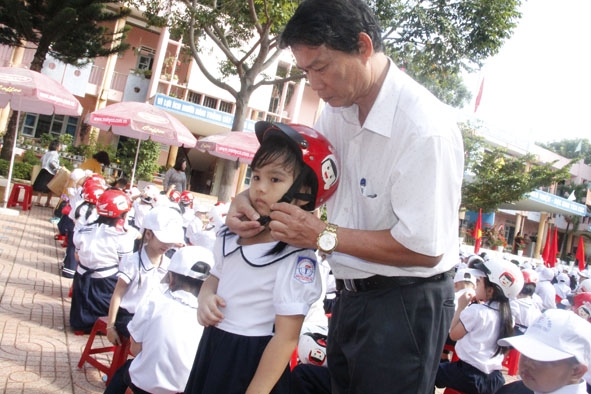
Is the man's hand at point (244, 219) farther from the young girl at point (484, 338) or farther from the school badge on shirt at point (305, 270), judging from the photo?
the young girl at point (484, 338)

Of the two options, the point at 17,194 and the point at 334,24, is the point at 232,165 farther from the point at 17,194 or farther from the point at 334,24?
the point at 334,24

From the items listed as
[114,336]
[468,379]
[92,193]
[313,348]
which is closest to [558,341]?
[313,348]

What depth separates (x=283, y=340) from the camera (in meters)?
1.91

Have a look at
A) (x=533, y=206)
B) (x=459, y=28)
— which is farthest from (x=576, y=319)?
(x=533, y=206)

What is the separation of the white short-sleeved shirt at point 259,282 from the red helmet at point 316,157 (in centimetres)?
23

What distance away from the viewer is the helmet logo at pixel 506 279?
4.49 metres

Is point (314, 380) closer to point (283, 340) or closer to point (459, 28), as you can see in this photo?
point (283, 340)

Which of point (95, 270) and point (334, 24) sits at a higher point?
point (334, 24)

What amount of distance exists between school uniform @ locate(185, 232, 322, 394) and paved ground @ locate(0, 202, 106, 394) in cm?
216

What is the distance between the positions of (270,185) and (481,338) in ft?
9.91

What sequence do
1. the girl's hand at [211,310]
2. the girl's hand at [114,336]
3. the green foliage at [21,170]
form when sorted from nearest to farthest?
the girl's hand at [211,310] < the girl's hand at [114,336] < the green foliage at [21,170]

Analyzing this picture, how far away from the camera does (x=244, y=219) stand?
2.06 metres

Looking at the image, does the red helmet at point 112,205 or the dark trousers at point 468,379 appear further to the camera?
the red helmet at point 112,205

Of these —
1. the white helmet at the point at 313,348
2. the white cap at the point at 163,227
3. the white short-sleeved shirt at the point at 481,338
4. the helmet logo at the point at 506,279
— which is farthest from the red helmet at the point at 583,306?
the white cap at the point at 163,227
